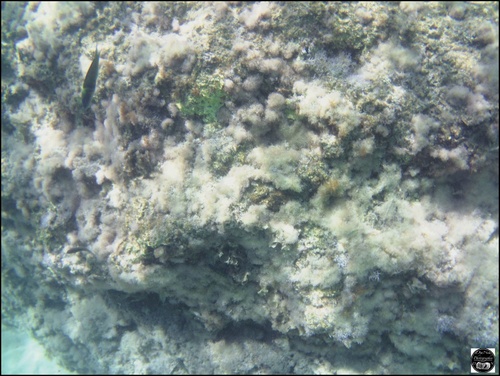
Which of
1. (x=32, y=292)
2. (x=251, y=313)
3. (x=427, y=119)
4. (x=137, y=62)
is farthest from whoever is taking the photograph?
(x=32, y=292)

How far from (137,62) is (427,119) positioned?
Answer: 3450mm

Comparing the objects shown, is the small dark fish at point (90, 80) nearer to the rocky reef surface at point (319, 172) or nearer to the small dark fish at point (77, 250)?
the rocky reef surface at point (319, 172)

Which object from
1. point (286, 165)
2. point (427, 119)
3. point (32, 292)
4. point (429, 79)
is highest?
point (429, 79)

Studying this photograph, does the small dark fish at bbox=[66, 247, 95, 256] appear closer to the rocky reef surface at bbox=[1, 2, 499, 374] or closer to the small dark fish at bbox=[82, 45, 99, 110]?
the rocky reef surface at bbox=[1, 2, 499, 374]

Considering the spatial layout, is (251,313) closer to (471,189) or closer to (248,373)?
(248,373)

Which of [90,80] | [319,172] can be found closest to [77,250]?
[90,80]

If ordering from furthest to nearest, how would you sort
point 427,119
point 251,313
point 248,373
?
point 248,373 → point 251,313 → point 427,119

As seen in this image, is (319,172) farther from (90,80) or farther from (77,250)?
(77,250)

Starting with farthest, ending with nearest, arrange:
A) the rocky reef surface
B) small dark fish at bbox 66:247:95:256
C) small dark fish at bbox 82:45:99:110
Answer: small dark fish at bbox 66:247:95:256, the rocky reef surface, small dark fish at bbox 82:45:99:110

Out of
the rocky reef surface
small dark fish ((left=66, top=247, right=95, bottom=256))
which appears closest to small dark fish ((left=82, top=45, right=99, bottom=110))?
the rocky reef surface

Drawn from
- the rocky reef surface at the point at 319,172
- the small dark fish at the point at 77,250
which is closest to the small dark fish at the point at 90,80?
the rocky reef surface at the point at 319,172

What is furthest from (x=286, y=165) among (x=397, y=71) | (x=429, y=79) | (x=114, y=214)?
(x=114, y=214)

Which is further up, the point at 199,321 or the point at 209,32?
the point at 209,32

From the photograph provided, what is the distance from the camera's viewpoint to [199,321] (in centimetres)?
491
